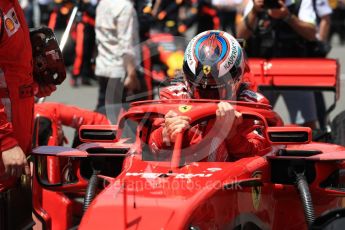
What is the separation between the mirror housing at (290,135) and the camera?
537 cm

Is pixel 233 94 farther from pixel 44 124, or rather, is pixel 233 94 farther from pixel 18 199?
pixel 44 124

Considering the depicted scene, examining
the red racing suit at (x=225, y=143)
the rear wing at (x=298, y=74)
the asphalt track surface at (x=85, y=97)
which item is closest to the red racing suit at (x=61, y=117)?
the rear wing at (x=298, y=74)

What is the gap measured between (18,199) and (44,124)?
6.71 feet

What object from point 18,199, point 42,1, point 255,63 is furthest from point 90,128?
point 42,1

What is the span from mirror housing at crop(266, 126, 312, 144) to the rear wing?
254 cm

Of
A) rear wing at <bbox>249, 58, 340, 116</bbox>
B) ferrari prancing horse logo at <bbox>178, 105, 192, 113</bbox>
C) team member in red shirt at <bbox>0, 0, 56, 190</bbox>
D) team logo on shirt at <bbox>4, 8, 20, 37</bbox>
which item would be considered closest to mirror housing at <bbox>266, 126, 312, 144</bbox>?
ferrari prancing horse logo at <bbox>178, 105, 192, 113</bbox>

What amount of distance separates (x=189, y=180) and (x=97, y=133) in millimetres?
1140

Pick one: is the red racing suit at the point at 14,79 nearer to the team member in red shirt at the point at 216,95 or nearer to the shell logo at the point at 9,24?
the shell logo at the point at 9,24

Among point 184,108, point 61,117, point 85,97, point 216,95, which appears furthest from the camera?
point 85,97

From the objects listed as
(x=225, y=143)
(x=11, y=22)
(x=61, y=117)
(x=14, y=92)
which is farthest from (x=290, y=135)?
(x=61, y=117)

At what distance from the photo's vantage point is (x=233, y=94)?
575cm

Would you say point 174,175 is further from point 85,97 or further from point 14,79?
point 85,97

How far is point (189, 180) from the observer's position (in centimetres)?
497

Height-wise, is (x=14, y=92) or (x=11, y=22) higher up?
(x=11, y=22)
